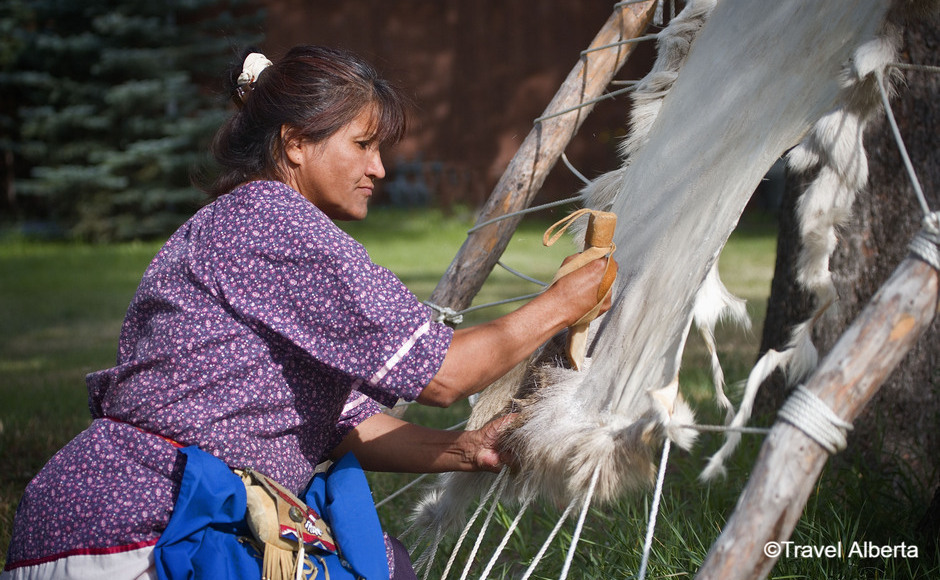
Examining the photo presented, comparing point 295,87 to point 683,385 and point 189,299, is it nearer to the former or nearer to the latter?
point 189,299

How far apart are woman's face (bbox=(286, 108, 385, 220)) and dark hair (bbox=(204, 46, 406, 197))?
0.02m

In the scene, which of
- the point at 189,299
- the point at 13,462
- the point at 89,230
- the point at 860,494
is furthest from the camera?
the point at 89,230

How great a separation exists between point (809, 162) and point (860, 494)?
114cm

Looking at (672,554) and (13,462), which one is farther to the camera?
(13,462)

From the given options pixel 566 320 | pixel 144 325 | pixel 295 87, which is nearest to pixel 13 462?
pixel 144 325

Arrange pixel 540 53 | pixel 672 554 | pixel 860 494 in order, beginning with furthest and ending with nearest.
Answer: pixel 540 53
pixel 860 494
pixel 672 554

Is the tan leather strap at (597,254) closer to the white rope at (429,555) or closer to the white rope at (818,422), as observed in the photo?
the white rope at (818,422)

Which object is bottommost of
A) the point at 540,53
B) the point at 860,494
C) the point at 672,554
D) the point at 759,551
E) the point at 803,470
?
the point at 672,554

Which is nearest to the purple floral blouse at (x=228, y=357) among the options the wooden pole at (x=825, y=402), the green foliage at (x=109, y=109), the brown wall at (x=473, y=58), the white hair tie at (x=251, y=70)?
the white hair tie at (x=251, y=70)

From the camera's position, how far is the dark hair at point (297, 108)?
1614 millimetres

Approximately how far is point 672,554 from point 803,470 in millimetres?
975

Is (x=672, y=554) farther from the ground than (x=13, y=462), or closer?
farther from the ground

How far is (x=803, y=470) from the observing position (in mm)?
1186

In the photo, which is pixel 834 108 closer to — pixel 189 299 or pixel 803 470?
pixel 803 470
